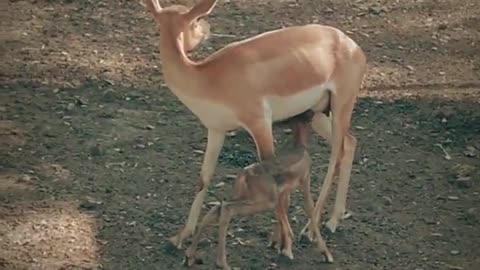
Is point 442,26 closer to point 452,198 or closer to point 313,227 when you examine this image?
point 452,198

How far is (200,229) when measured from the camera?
17.8 ft

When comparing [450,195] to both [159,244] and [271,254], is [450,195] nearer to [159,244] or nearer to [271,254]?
[271,254]

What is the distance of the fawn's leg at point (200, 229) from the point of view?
536 centimetres

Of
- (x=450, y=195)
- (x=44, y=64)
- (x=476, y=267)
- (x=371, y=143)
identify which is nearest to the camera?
(x=476, y=267)

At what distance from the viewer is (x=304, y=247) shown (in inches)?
227

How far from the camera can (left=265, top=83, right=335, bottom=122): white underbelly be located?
17.5 ft

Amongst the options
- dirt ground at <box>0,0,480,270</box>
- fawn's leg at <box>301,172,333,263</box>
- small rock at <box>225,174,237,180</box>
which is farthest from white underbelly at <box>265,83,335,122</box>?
small rock at <box>225,174,237,180</box>

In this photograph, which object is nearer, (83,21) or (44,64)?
(44,64)

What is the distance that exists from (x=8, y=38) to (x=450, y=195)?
160 inches

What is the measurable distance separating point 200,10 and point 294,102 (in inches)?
24.8

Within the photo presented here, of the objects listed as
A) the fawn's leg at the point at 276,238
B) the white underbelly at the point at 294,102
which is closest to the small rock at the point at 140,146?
the fawn's leg at the point at 276,238

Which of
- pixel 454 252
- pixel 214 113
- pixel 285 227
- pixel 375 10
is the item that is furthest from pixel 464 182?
pixel 375 10

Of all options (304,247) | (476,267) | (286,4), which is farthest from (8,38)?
(476,267)

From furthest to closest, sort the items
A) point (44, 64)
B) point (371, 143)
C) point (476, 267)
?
point (44, 64)
point (371, 143)
point (476, 267)
